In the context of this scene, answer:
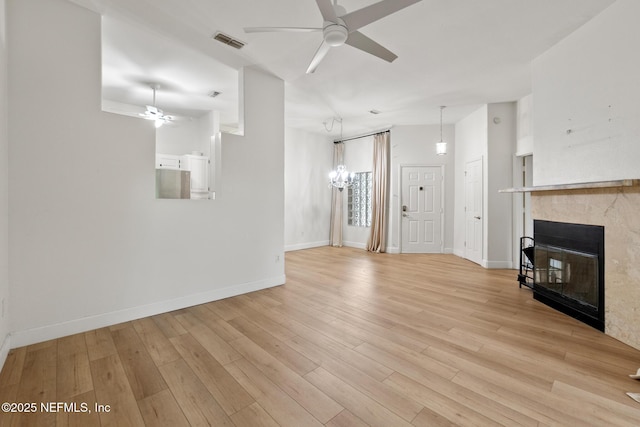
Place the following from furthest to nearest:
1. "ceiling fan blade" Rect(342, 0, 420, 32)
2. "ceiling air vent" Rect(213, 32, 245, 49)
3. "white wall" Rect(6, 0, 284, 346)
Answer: "ceiling air vent" Rect(213, 32, 245, 49) < "white wall" Rect(6, 0, 284, 346) < "ceiling fan blade" Rect(342, 0, 420, 32)

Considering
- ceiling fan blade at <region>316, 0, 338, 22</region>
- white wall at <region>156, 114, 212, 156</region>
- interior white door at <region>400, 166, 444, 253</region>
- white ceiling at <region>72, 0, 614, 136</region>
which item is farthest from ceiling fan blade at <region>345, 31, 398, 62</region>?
interior white door at <region>400, 166, 444, 253</region>

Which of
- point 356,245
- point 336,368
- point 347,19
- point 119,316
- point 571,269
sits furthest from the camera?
point 356,245

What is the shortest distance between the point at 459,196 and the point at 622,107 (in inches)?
155

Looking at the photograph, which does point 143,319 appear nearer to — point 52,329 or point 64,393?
point 52,329

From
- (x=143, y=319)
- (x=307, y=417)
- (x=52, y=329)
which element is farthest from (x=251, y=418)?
(x=52, y=329)

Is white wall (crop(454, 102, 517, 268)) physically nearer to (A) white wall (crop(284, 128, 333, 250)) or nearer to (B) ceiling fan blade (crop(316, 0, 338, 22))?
(A) white wall (crop(284, 128, 333, 250))

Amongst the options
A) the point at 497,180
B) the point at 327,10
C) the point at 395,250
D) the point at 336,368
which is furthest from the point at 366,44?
the point at 395,250

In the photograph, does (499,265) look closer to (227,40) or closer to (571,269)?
(571,269)

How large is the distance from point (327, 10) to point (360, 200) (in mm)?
6049

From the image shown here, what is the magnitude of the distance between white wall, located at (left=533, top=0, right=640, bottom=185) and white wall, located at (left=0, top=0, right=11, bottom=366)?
213 inches

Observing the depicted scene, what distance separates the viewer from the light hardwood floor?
5.19 feet

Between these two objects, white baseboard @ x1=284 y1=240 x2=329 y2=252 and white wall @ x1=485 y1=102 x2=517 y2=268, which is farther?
white baseboard @ x1=284 y1=240 x2=329 y2=252

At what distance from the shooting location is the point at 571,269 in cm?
310

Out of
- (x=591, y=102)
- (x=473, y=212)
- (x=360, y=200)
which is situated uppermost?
(x=591, y=102)
